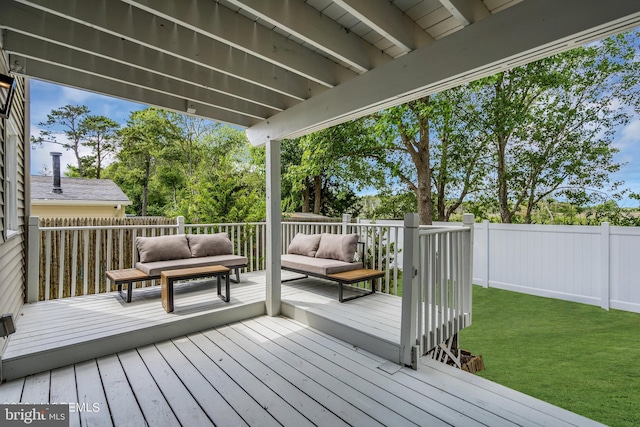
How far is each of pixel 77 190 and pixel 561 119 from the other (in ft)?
54.0

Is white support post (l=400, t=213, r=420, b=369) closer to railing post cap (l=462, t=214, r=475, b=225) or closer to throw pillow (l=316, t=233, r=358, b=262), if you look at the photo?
railing post cap (l=462, t=214, r=475, b=225)

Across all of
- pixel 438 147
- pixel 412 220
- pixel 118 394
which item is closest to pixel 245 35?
pixel 412 220

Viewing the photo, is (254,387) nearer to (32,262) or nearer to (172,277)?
(172,277)

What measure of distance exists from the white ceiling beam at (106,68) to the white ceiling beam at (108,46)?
0.32 metres

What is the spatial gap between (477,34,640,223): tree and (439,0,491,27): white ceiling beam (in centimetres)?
536

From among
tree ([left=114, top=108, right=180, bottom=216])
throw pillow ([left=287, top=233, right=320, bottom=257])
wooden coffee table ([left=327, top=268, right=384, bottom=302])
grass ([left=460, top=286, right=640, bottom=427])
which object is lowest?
grass ([left=460, top=286, right=640, bottom=427])

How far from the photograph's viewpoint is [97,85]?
2.96 metres

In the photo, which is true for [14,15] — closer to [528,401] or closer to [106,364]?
[106,364]

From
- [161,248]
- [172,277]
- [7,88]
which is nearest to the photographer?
[7,88]

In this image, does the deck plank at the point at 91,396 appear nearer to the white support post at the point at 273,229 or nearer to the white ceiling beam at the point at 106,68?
the white support post at the point at 273,229

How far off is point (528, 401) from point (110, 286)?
18.4ft

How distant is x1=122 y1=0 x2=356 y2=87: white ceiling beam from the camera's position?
1.99 meters

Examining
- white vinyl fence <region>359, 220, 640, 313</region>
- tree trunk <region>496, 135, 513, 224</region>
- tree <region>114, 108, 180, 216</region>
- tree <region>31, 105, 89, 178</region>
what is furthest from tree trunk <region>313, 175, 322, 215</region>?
tree <region>31, 105, 89, 178</region>

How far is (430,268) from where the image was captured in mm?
2994
